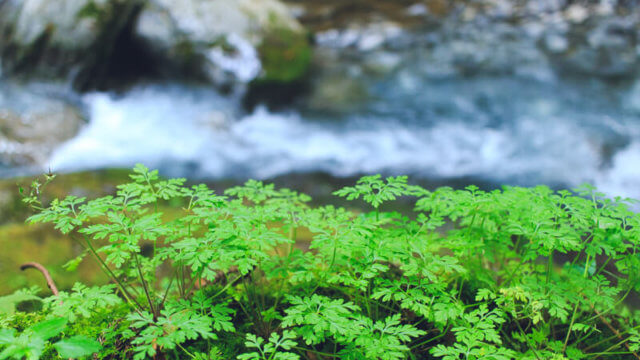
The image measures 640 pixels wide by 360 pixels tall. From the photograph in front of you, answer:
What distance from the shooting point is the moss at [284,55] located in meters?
7.93

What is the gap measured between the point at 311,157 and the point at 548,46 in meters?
7.15

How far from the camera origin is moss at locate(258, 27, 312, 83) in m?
7.93

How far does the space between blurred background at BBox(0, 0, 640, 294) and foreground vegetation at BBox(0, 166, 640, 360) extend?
3.08m

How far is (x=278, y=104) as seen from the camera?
8094mm

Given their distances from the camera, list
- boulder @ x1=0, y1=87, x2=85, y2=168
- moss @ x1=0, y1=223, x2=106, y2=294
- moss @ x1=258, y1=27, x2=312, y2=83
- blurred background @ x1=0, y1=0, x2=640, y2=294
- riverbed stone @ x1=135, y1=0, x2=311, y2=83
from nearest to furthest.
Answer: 1. moss @ x1=0, y1=223, x2=106, y2=294
2. boulder @ x1=0, y1=87, x2=85, y2=168
3. blurred background @ x1=0, y1=0, x2=640, y2=294
4. riverbed stone @ x1=135, y1=0, x2=311, y2=83
5. moss @ x1=258, y1=27, x2=312, y2=83

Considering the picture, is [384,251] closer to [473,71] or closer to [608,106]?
[608,106]

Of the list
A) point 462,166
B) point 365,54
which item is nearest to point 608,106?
point 462,166

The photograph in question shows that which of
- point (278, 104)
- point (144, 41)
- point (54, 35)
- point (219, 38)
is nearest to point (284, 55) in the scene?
point (278, 104)

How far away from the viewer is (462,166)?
6.48 meters

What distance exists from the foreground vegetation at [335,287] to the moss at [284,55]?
597 cm

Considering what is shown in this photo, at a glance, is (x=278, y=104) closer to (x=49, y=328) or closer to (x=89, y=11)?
(x=89, y=11)

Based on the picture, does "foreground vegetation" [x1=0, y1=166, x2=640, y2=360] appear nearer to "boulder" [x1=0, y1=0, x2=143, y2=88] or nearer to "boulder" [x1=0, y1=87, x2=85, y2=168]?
"boulder" [x1=0, y1=87, x2=85, y2=168]

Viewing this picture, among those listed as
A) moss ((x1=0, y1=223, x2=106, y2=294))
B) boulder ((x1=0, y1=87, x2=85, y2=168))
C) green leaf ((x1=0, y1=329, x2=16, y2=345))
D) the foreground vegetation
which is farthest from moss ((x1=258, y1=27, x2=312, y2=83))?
green leaf ((x1=0, y1=329, x2=16, y2=345))

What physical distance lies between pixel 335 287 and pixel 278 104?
629cm
